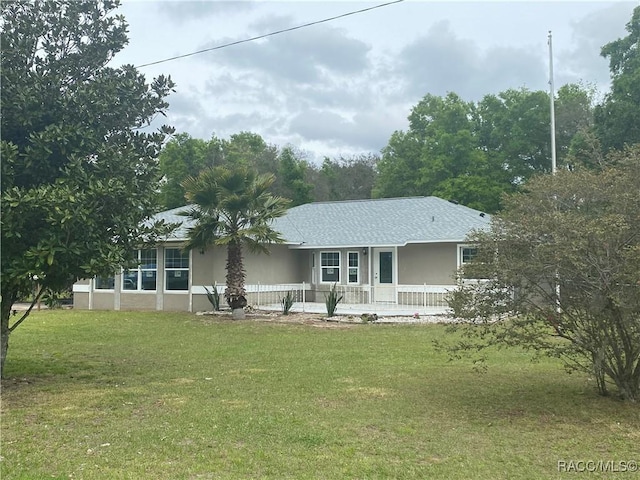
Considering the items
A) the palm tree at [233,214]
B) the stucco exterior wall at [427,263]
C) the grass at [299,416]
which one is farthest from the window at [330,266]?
the grass at [299,416]

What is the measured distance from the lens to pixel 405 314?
64.2 feet

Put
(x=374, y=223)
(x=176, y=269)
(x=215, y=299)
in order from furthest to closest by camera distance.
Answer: (x=374, y=223), (x=176, y=269), (x=215, y=299)

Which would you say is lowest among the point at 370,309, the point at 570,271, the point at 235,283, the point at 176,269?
the point at 370,309

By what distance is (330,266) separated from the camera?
25000mm

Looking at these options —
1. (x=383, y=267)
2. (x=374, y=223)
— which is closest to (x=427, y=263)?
(x=383, y=267)

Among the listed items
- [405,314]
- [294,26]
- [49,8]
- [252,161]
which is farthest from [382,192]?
[49,8]

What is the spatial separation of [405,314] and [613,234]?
13234 mm

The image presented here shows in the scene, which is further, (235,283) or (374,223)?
(374,223)

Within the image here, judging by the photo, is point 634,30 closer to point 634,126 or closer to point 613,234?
point 634,126

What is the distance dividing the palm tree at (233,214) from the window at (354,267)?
517 centimetres

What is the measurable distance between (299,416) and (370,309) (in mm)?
14057

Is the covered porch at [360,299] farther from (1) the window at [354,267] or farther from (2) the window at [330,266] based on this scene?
(1) the window at [354,267]

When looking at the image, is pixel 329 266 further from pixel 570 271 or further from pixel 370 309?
pixel 570 271

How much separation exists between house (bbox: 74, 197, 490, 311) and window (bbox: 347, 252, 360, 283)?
1.7 inches
